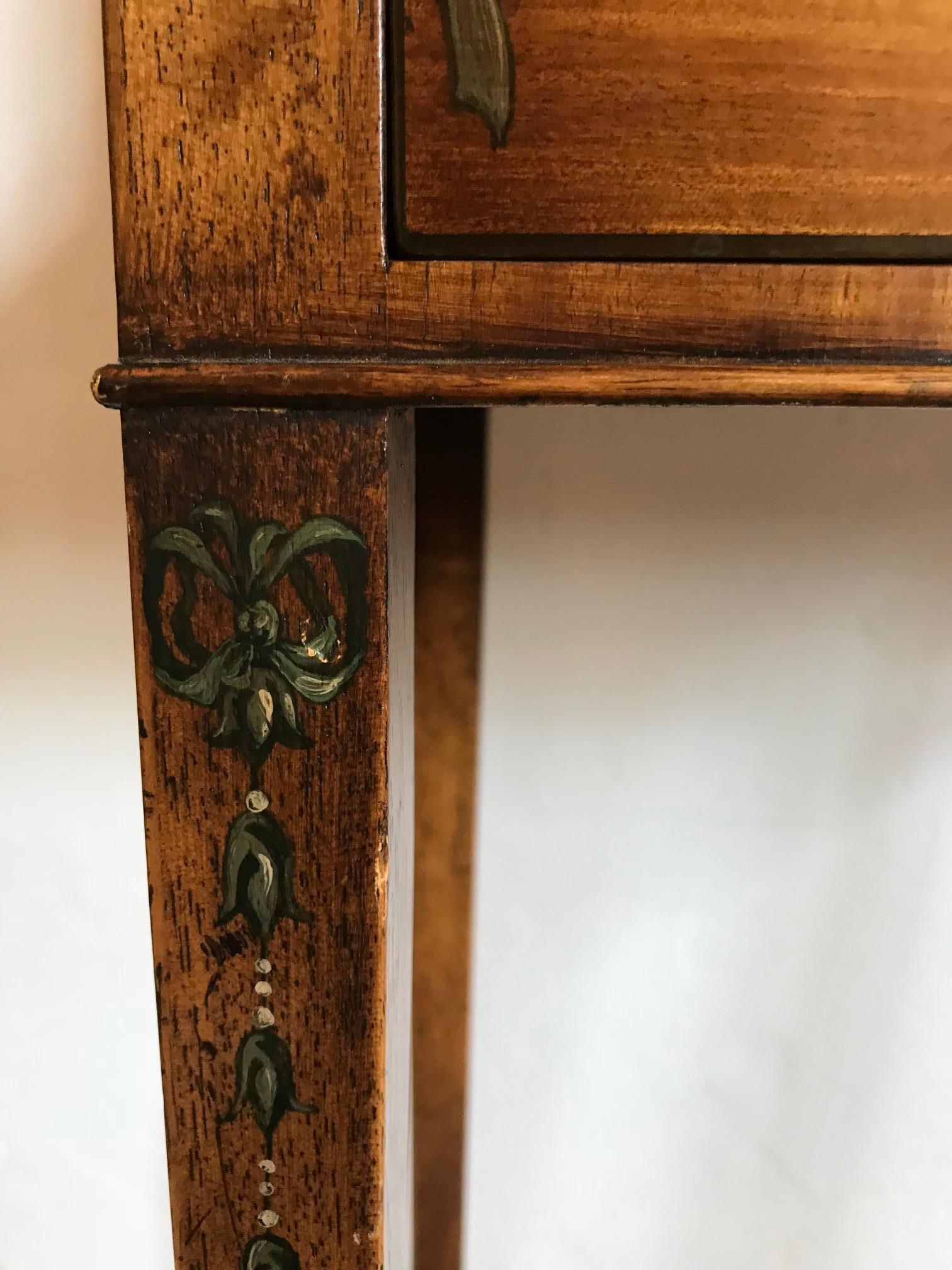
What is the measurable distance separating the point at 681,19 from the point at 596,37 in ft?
0.07

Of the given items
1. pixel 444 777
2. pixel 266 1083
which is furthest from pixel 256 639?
pixel 444 777

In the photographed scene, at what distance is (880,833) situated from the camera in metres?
0.56

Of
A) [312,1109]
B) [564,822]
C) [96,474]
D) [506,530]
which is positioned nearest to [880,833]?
[564,822]

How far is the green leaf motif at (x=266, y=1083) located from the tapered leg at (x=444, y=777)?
0.93 feet

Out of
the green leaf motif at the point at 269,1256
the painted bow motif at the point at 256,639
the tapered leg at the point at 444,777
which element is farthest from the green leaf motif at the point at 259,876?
the tapered leg at the point at 444,777

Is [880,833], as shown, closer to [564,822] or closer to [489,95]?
[564,822]

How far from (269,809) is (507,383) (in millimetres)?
138

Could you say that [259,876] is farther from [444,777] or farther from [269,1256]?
[444,777]

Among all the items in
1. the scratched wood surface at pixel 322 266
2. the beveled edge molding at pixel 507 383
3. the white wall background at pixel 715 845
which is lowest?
the white wall background at pixel 715 845

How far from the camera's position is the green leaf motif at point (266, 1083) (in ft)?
0.88

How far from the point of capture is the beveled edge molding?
0.24m

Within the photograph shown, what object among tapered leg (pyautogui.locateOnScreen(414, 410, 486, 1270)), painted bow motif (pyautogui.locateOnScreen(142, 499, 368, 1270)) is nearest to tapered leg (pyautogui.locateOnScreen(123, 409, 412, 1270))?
painted bow motif (pyautogui.locateOnScreen(142, 499, 368, 1270))

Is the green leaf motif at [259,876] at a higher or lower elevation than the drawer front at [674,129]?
lower

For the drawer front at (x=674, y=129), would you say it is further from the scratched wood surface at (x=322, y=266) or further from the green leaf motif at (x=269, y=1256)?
the green leaf motif at (x=269, y=1256)
